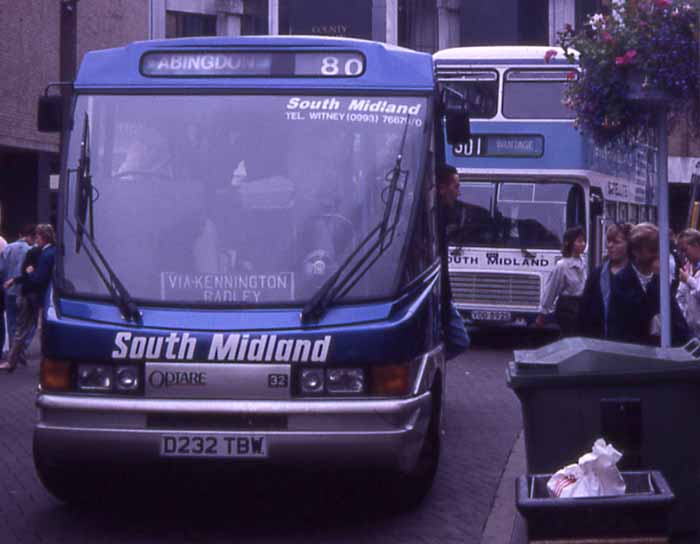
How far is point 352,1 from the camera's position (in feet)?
140

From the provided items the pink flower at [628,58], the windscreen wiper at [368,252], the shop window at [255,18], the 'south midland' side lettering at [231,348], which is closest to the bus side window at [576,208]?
the pink flower at [628,58]

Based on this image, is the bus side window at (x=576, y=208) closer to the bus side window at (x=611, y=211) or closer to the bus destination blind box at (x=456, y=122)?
the bus side window at (x=611, y=211)

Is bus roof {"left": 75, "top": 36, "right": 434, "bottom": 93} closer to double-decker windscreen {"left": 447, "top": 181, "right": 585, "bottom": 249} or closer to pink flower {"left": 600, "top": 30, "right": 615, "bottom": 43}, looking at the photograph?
pink flower {"left": 600, "top": 30, "right": 615, "bottom": 43}

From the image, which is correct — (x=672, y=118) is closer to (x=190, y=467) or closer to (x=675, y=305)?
(x=675, y=305)

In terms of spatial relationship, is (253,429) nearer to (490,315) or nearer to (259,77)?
(259,77)

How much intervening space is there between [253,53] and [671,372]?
316 centimetres

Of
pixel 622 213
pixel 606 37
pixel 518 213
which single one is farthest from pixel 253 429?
pixel 622 213

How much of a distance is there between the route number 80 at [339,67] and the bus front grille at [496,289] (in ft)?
39.3

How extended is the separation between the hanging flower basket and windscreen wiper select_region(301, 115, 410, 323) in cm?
263

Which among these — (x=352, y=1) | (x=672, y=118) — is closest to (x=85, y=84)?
(x=672, y=118)

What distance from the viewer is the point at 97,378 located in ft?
25.1

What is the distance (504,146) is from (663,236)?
34.9 ft

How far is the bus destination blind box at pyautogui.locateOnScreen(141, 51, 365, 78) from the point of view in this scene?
27.9 ft

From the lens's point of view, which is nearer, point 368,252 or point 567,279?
point 368,252
